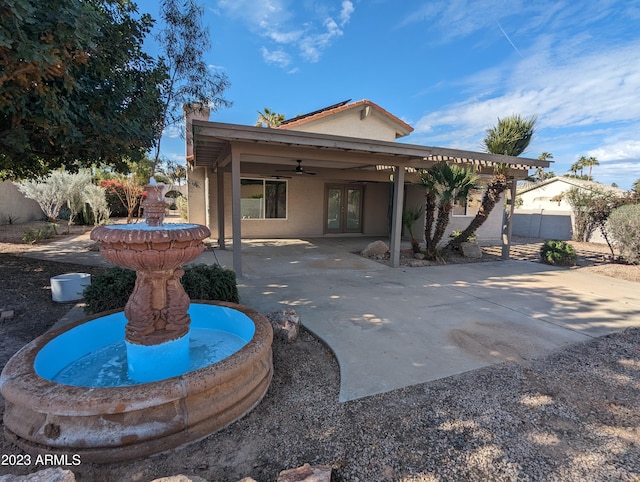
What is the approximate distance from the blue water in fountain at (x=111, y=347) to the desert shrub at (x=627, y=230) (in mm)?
10515

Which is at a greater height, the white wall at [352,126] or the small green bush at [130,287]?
the white wall at [352,126]

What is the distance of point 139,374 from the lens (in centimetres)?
263

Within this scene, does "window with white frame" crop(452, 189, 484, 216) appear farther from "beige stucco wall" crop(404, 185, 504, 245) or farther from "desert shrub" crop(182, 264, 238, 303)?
"desert shrub" crop(182, 264, 238, 303)

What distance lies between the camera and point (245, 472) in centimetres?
183

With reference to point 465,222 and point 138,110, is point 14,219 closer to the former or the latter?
point 138,110

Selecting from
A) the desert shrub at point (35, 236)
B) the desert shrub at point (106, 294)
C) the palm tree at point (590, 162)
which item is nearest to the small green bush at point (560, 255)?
the desert shrub at point (106, 294)

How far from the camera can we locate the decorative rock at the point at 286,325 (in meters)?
3.59

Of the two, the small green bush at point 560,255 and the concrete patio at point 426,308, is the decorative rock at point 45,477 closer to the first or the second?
the concrete patio at point 426,308

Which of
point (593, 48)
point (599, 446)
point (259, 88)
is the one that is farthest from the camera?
point (259, 88)

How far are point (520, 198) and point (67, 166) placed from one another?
111ft

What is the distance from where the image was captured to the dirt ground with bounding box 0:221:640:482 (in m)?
1.87

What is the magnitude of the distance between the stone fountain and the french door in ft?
35.2

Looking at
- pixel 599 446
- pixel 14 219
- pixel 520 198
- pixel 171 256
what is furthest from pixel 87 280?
pixel 520 198

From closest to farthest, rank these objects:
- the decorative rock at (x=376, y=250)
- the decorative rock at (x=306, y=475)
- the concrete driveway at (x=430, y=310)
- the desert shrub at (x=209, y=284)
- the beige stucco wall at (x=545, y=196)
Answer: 1. the decorative rock at (x=306, y=475)
2. the concrete driveway at (x=430, y=310)
3. the desert shrub at (x=209, y=284)
4. the decorative rock at (x=376, y=250)
5. the beige stucco wall at (x=545, y=196)
